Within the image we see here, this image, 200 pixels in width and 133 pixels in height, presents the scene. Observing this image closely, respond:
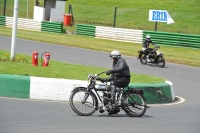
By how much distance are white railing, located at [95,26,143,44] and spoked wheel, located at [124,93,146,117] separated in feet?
73.7

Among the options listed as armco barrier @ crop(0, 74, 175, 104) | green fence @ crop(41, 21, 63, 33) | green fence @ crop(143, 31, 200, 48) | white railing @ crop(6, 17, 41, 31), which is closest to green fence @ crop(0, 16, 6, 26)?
white railing @ crop(6, 17, 41, 31)

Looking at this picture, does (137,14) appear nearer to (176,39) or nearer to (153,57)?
(176,39)

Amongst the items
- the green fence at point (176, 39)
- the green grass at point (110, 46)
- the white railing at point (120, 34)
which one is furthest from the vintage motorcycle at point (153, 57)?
the white railing at point (120, 34)

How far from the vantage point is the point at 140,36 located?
1372 inches

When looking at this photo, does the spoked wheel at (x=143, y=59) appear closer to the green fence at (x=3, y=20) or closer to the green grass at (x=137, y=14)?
the green grass at (x=137, y=14)

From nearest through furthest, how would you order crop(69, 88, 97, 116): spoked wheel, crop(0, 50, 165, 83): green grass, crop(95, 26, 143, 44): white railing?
crop(69, 88, 97, 116): spoked wheel
crop(0, 50, 165, 83): green grass
crop(95, 26, 143, 44): white railing

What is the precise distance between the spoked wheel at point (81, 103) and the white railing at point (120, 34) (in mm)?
22969

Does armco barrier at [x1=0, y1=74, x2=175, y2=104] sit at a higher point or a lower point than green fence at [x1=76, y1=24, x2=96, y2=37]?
lower

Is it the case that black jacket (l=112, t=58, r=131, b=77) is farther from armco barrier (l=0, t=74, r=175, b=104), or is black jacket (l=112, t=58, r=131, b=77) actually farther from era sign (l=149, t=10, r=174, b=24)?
era sign (l=149, t=10, r=174, b=24)

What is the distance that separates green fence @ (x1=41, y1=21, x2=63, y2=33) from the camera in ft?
128

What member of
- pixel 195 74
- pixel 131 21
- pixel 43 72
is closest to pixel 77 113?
pixel 43 72

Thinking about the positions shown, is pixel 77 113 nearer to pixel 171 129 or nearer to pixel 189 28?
pixel 171 129

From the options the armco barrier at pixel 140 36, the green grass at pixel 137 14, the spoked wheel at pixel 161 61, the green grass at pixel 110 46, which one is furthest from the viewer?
the green grass at pixel 137 14

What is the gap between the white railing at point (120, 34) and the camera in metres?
35.1
